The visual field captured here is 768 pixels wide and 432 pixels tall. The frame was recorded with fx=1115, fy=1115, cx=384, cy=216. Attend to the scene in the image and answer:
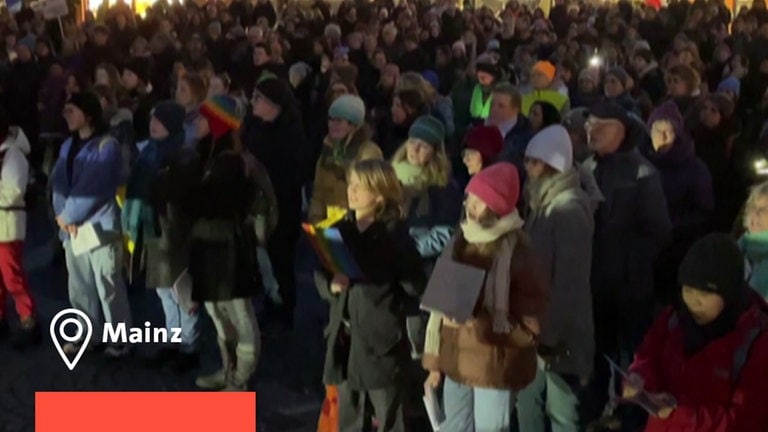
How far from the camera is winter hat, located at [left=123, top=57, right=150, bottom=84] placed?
9.96 m

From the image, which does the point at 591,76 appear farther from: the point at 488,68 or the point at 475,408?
the point at 475,408

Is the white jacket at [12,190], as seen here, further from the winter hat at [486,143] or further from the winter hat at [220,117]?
the winter hat at [486,143]

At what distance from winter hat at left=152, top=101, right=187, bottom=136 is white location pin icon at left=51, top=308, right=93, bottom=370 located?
120 centimetres

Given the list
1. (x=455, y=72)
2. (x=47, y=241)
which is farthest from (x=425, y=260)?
(x=455, y=72)

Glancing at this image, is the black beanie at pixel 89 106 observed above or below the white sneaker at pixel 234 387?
above

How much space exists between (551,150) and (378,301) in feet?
3.26

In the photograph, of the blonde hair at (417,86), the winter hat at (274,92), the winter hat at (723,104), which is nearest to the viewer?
the winter hat at (274,92)

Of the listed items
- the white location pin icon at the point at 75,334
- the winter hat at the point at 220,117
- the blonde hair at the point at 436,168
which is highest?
the winter hat at the point at 220,117

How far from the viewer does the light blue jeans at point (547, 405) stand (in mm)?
4773

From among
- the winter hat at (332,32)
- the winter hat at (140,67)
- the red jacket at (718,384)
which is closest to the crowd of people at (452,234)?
the red jacket at (718,384)

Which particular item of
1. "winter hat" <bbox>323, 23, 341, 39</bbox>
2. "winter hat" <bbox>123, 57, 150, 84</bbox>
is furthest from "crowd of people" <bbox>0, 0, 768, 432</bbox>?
"winter hat" <bbox>323, 23, 341, 39</bbox>

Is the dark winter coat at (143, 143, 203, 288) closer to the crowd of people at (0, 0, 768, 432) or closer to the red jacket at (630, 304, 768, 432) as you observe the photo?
the crowd of people at (0, 0, 768, 432)

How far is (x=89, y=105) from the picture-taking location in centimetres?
630

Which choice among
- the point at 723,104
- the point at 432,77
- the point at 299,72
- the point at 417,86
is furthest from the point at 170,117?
the point at 432,77
